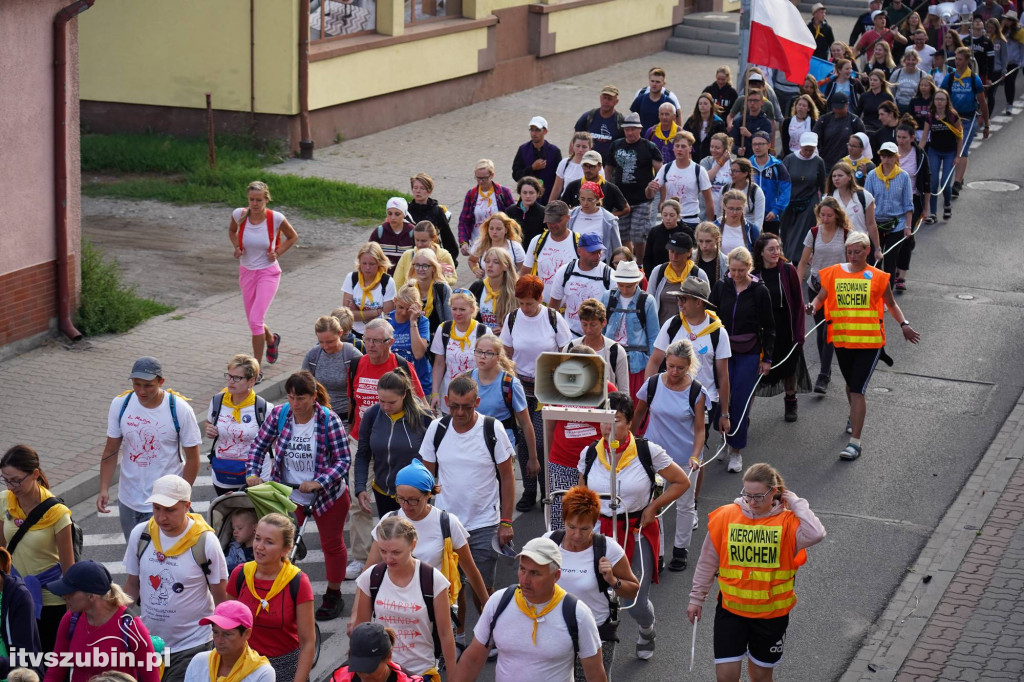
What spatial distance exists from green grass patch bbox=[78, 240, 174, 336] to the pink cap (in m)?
8.96

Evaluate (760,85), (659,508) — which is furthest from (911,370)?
(659,508)

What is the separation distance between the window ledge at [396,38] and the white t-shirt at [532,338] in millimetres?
12115

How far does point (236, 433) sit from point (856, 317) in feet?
18.2

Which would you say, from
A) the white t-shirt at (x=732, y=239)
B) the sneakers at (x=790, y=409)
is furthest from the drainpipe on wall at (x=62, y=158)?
the sneakers at (x=790, y=409)

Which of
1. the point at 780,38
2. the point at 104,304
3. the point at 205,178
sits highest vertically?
the point at 780,38

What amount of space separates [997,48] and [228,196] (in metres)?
14.7

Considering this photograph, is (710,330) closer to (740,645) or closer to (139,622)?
(740,645)

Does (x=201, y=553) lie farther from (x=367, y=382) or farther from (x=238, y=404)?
(x=367, y=382)

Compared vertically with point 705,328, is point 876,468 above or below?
below

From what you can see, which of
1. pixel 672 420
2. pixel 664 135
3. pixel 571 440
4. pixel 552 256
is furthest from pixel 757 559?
pixel 664 135

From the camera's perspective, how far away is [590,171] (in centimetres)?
1466

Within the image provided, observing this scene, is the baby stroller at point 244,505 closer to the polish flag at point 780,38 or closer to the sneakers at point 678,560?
the sneakers at point 678,560

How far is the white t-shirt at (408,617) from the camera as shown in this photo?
701cm

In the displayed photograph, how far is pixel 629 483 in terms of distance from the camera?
335 inches
